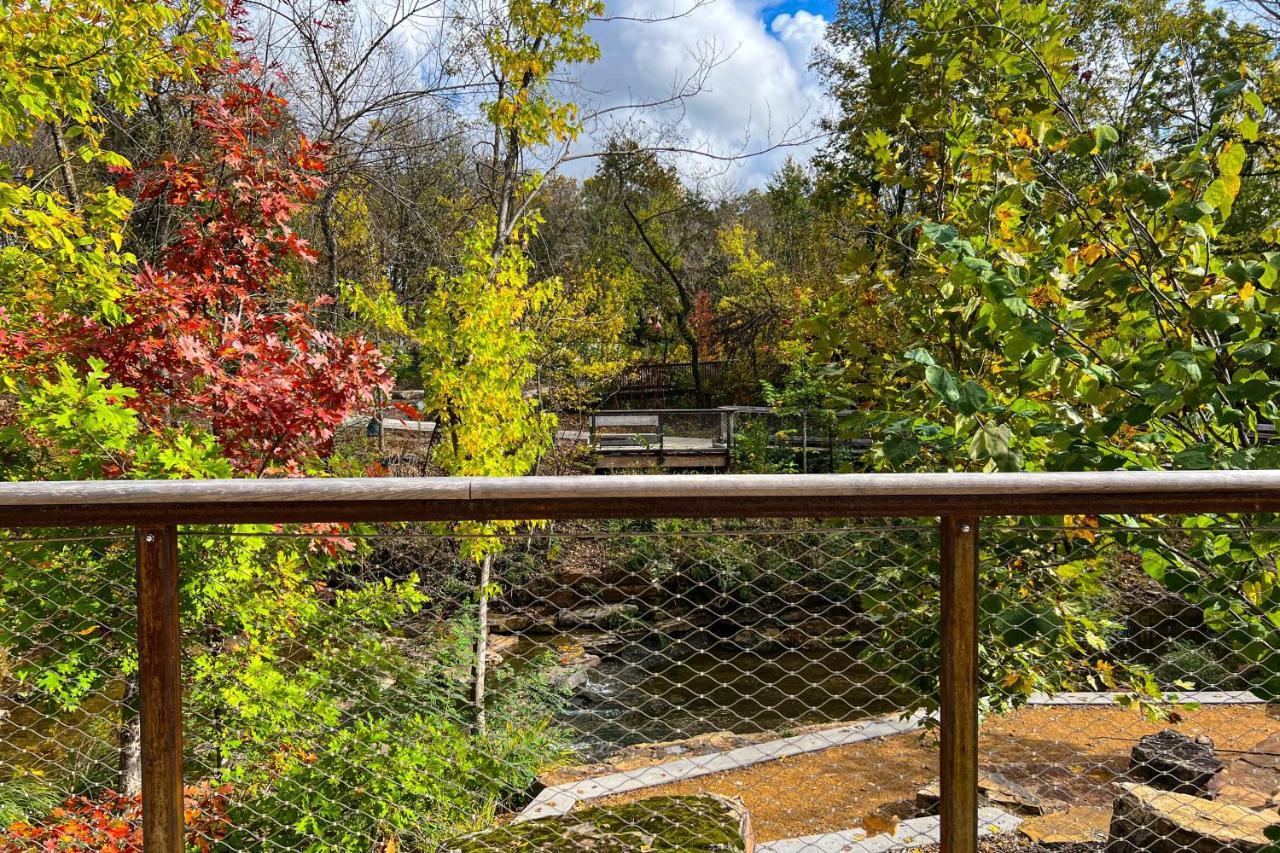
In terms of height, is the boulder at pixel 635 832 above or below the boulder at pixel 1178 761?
above

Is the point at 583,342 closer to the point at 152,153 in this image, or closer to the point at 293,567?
the point at 152,153

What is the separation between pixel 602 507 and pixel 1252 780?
12.7 ft

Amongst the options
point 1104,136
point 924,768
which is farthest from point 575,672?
point 1104,136

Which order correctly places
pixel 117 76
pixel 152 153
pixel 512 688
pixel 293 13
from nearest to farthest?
1. pixel 117 76
2. pixel 512 688
3. pixel 293 13
4. pixel 152 153

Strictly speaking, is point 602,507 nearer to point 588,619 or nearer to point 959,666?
point 959,666

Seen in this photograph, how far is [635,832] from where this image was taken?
8.84ft

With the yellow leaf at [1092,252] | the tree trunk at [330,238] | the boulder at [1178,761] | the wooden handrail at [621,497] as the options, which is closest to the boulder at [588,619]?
the tree trunk at [330,238]

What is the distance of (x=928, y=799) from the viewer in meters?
3.87

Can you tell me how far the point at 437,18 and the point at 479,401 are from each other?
3.65 metres

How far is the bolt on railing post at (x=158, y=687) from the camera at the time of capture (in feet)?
5.61

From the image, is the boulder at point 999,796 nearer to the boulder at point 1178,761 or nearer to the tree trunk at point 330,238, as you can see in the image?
the boulder at point 1178,761

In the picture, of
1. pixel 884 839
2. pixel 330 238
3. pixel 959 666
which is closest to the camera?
pixel 959 666

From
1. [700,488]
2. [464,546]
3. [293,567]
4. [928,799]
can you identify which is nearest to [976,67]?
[700,488]

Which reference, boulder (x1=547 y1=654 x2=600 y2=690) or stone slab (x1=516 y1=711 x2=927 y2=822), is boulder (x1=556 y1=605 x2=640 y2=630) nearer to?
boulder (x1=547 y1=654 x2=600 y2=690)
